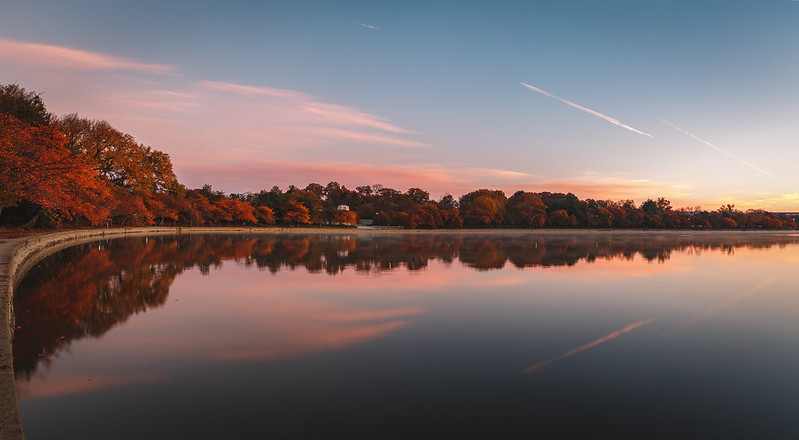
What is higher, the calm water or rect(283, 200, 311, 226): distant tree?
rect(283, 200, 311, 226): distant tree

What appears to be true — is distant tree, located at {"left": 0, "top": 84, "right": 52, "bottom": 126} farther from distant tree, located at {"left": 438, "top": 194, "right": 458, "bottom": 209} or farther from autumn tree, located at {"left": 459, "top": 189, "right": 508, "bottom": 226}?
distant tree, located at {"left": 438, "top": 194, "right": 458, "bottom": 209}

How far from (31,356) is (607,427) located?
32.9 ft

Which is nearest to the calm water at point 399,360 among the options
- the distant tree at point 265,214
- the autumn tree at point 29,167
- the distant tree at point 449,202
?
the autumn tree at point 29,167

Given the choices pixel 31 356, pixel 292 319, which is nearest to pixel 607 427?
pixel 292 319

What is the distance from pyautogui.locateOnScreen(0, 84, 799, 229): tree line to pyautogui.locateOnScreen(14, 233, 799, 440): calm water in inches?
547

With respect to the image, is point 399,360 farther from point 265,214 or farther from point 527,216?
point 527,216

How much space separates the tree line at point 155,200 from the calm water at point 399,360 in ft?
45.6

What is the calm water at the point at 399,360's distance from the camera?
632cm

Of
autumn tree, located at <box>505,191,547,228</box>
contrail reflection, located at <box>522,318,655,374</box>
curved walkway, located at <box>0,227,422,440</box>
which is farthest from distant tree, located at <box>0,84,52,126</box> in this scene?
autumn tree, located at <box>505,191,547,228</box>

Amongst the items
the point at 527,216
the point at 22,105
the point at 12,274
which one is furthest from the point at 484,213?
the point at 12,274

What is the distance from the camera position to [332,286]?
18078 mm

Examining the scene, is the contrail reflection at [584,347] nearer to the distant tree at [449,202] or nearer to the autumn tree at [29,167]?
the autumn tree at [29,167]

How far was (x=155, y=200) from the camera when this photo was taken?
233 feet

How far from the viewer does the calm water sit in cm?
632
